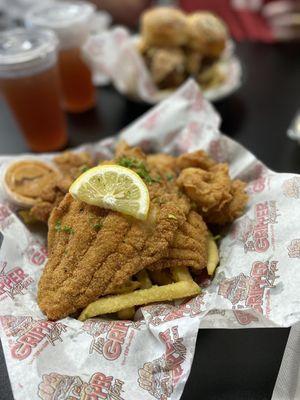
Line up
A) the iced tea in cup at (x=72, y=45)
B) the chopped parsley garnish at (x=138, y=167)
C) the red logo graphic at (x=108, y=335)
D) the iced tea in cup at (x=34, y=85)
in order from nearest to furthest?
the red logo graphic at (x=108, y=335) < the chopped parsley garnish at (x=138, y=167) < the iced tea in cup at (x=34, y=85) < the iced tea in cup at (x=72, y=45)

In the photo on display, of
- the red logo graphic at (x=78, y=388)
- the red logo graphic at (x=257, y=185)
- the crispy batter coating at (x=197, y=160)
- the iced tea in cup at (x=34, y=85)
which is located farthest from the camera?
the iced tea in cup at (x=34, y=85)

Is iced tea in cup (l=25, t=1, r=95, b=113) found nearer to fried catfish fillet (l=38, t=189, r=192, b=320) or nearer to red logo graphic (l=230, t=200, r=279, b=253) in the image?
fried catfish fillet (l=38, t=189, r=192, b=320)

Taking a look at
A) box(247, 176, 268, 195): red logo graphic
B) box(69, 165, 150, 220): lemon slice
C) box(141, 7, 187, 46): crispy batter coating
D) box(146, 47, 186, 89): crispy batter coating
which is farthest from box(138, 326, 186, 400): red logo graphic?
box(141, 7, 187, 46): crispy batter coating

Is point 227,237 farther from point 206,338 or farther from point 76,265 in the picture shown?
point 76,265

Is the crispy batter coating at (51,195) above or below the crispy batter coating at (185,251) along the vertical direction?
above

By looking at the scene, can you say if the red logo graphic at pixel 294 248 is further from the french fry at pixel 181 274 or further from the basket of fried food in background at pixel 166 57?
the basket of fried food in background at pixel 166 57

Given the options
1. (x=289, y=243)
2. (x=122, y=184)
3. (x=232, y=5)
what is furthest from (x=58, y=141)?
(x=232, y=5)

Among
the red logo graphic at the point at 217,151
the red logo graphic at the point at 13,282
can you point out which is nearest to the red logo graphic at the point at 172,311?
the red logo graphic at the point at 13,282

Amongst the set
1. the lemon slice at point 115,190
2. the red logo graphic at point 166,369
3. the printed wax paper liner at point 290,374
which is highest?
the lemon slice at point 115,190
